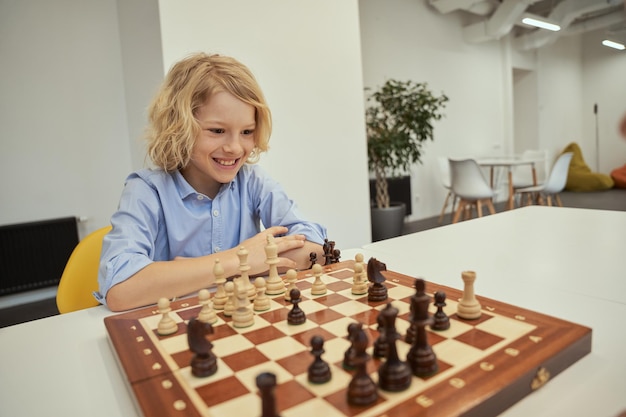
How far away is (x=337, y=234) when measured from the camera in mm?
3424

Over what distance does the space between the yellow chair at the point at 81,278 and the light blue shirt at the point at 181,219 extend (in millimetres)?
173

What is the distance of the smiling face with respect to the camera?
1.33 metres

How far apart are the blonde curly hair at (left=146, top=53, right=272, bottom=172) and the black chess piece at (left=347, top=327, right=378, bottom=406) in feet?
3.08

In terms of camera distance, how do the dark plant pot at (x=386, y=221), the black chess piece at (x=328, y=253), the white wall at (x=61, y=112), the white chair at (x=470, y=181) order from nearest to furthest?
the black chess piece at (x=328, y=253)
the white wall at (x=61, y=112)
the dark plant pot at (x=386, y=221)
the white chair at (x=470, y=181)

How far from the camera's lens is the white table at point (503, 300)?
63 centimetres

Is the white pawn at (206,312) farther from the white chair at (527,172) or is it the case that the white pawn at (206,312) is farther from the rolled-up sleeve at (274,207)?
the white chair at (527,172)

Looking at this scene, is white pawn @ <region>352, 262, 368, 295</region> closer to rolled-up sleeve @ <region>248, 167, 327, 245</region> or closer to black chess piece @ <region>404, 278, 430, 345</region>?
black chess piece @ <region>404, 278, 430, 345</region>

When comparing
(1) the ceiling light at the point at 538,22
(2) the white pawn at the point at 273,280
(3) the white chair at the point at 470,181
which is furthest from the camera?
(1) the ceiling light at the point at 538,22

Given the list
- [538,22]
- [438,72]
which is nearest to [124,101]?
[438,72]

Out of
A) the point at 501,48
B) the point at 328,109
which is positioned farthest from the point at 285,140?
the point at 501,48

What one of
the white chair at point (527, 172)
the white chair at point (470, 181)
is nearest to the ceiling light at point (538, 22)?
the white chair at point (527, 172)

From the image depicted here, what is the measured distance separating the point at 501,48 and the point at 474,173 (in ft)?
12.3

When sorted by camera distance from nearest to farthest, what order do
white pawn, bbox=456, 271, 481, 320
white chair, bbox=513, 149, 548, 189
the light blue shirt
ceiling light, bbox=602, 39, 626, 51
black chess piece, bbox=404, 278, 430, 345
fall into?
ceiling light, bbox=602, 39, 626, 51, black chess piece, bbox=404, 278, 430, 345, white pawn, bbox=456, 271, 481, 320, the light blue shirt, white chair, bbox=513, 149, 548, 189

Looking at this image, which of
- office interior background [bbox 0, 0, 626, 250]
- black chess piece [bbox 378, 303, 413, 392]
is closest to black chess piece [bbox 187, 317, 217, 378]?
black chess piece [bbox 378, 303, 413, 392]
